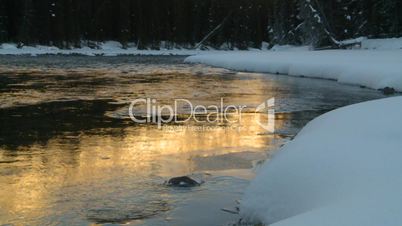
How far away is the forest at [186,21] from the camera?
52062 millimetres

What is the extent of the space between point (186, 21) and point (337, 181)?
73.5 meters

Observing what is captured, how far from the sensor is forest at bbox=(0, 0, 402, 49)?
52062 millimetres

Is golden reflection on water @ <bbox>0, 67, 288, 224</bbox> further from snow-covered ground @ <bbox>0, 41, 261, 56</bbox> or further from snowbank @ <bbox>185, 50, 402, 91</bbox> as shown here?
snow-covered ground @ <bbox>0, 41, 261, 56</bbox>

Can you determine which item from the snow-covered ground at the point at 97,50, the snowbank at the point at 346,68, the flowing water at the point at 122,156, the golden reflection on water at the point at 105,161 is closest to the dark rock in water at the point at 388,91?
the snowbank at the point at 346,68

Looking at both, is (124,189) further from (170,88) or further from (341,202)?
(170,88)

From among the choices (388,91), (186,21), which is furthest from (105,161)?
(186,21)

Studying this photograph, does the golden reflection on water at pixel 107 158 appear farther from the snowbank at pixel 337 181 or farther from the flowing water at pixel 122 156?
the snowbank at pixel 337 181

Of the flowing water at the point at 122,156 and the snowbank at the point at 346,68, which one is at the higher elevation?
the snowbank at the point at 346,68

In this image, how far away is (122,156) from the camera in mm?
9148

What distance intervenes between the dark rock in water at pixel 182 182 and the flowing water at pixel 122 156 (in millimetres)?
129

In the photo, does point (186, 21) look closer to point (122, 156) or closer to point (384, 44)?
point (384, 44)

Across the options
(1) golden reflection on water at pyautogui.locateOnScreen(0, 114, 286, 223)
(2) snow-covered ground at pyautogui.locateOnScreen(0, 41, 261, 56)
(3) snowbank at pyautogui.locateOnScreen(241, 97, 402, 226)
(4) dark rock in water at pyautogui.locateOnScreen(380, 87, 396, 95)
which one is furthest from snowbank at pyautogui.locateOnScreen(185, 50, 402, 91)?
(2) snow-covered ground at pyautogui.locateOnScreen(0, 41, 261, 56)

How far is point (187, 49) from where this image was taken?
2926 inches

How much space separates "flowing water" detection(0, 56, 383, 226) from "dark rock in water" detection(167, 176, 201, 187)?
0.13 m
